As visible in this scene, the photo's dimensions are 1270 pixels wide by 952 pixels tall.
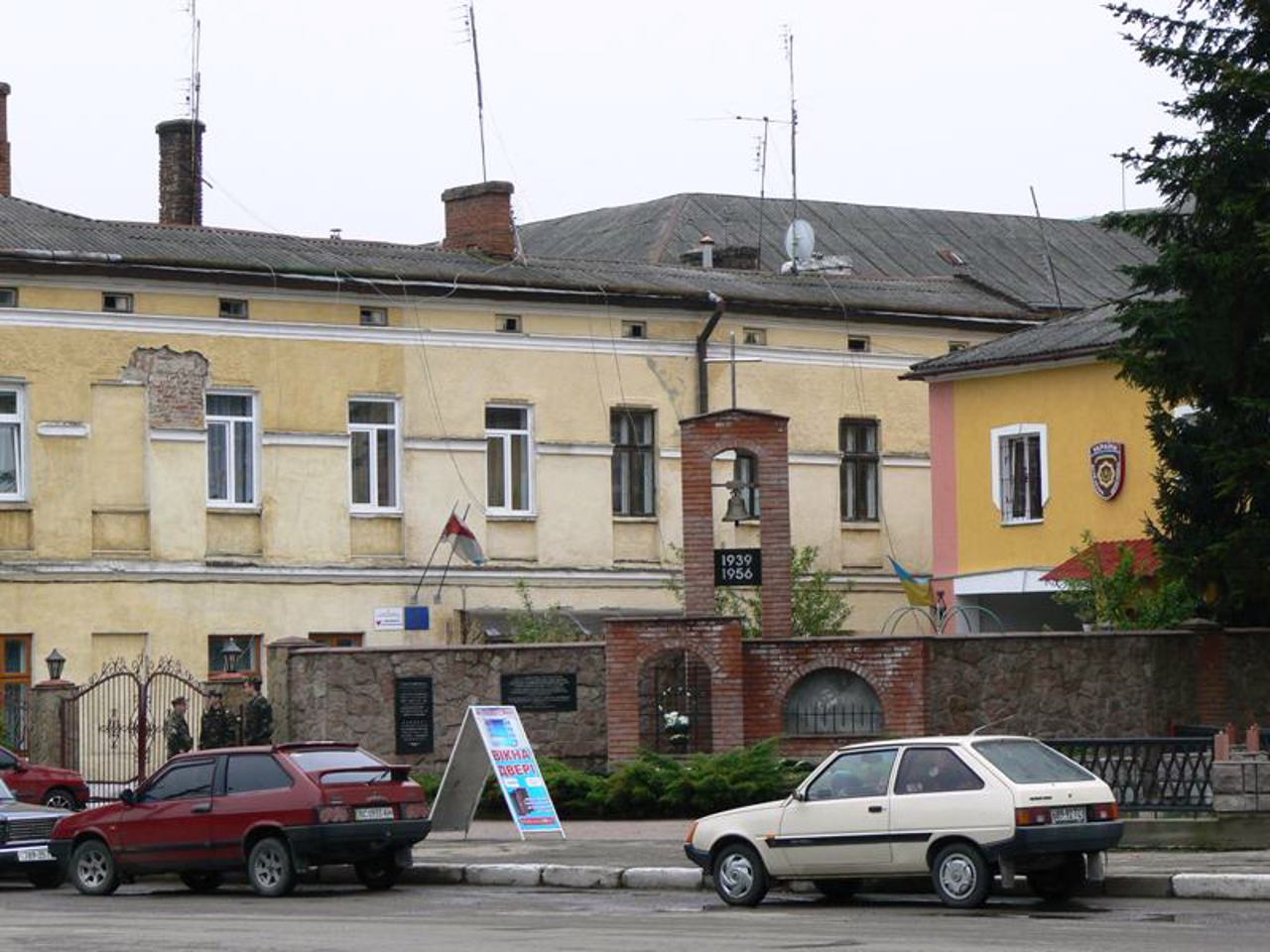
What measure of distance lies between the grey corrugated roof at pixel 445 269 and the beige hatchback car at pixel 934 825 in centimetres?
2494

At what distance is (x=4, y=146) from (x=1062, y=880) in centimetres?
3274

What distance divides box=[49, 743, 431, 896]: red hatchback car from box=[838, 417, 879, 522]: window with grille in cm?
2711

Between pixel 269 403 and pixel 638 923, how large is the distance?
88.7 ft

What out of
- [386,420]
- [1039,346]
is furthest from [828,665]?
[386,420]

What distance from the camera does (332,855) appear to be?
82.2 feet

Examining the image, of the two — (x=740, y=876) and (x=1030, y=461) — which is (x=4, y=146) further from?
(x=740, y=876)

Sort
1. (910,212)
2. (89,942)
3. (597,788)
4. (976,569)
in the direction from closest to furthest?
1. (89,942)
2. (597,788)
3. (976,569)
4. (910,212)

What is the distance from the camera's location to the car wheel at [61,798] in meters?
35.7

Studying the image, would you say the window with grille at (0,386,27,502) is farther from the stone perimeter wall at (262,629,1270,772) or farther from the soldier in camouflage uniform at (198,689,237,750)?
the stone perimeter wall at (262,629,1270,772)

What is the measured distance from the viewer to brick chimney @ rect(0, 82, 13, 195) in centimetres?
4900

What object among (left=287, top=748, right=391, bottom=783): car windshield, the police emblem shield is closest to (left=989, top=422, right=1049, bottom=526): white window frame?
the police emblem shield

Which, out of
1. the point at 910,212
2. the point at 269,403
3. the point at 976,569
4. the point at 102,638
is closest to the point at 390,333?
the point at 269,403

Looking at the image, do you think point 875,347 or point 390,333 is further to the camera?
point 875,347

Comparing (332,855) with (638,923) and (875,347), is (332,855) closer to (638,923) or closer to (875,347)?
(638,923)
